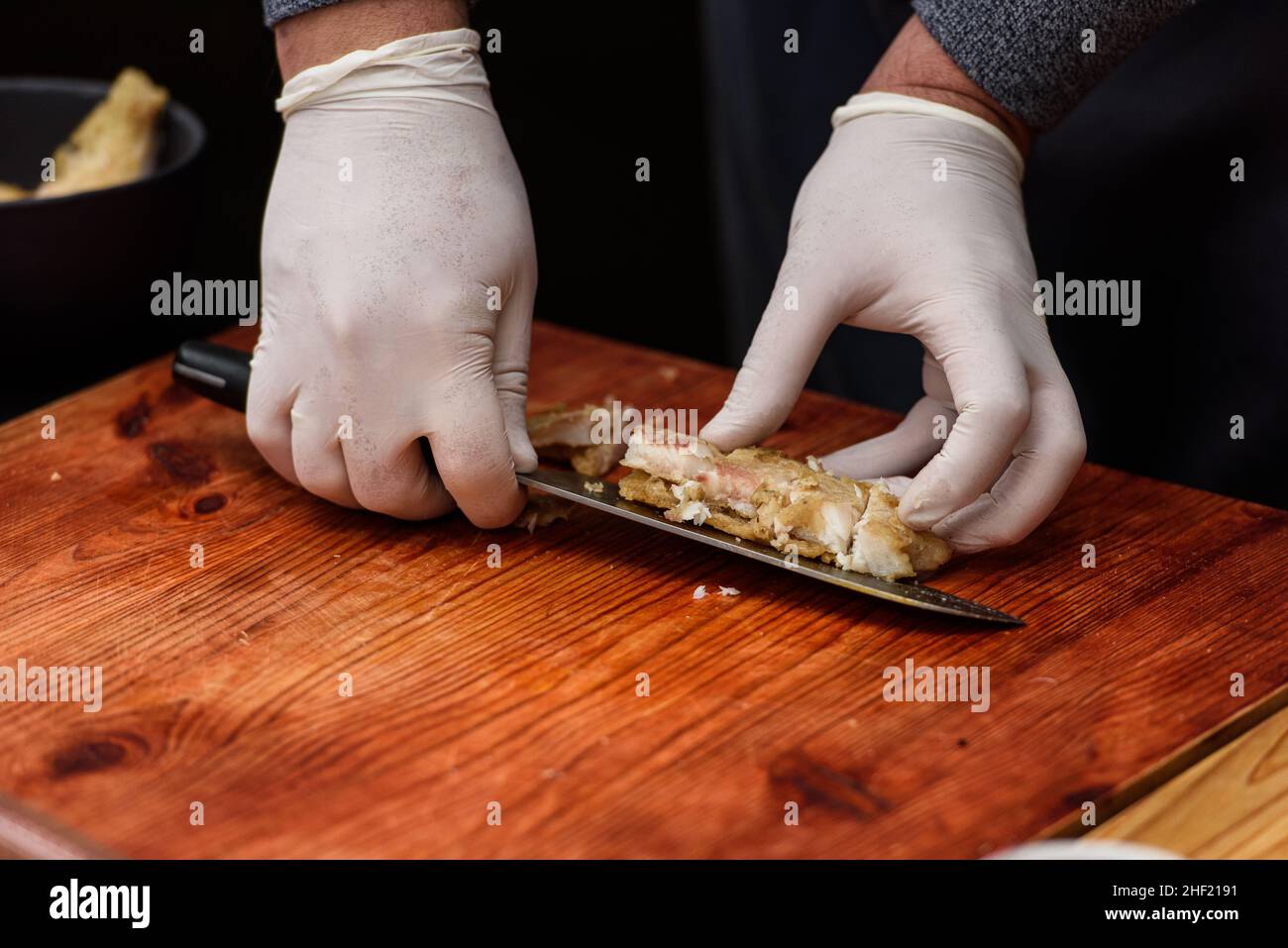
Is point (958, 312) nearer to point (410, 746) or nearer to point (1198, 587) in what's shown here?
point (1198, 587)

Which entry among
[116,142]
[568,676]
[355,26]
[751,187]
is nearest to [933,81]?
[355,26]

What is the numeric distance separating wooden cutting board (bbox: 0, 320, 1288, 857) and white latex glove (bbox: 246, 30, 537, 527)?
0.09 meters

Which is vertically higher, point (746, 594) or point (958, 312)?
point (958, 312)

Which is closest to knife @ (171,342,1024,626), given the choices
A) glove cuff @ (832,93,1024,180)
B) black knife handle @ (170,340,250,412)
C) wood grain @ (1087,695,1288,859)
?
black knife handle @ (170,340,250,412)

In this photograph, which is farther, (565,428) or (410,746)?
(565,428)

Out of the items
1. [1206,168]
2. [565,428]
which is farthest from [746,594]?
[1206,168]

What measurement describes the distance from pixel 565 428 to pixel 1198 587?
2.23ft

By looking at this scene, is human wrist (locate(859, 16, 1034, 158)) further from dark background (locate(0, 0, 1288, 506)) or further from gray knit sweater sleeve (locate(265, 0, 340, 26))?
gray knit sweater sleeve (locate(265, 0, 340, 26))

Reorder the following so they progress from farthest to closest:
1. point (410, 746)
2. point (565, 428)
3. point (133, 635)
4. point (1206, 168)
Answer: point (1206, 168), point (565, 428), point (133, 635), point (410, 746)

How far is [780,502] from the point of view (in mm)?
1258

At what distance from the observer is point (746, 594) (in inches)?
49.6

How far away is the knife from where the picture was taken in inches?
47.0

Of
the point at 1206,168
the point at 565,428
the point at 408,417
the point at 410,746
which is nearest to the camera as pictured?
the point at 410,746

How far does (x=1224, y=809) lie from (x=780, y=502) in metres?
0.47
